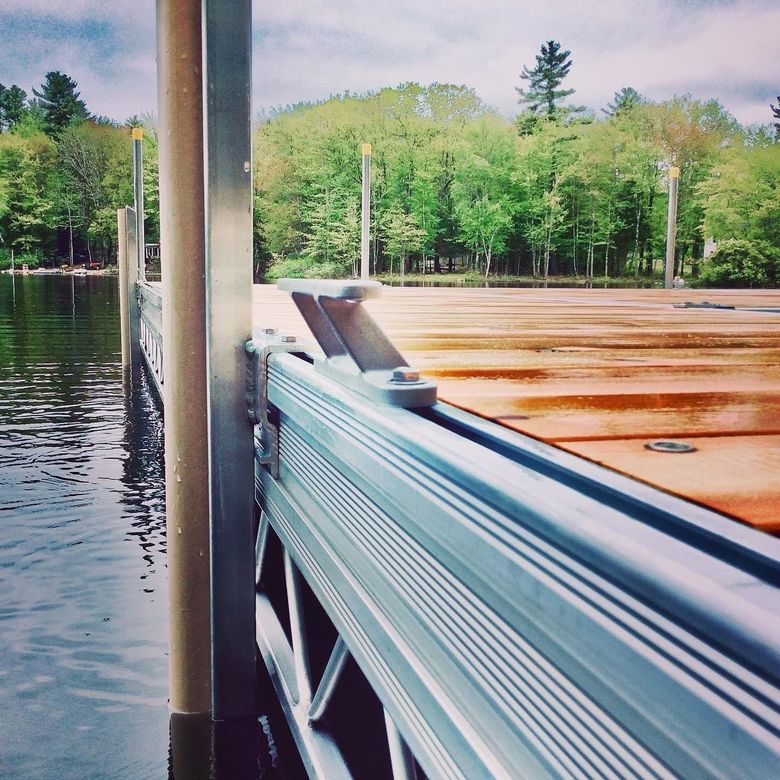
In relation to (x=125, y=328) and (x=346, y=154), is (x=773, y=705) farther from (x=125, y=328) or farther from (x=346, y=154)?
(x=346, y=154)

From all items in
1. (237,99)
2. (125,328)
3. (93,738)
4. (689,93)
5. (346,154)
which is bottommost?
(93,738)

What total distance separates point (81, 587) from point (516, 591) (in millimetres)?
4179

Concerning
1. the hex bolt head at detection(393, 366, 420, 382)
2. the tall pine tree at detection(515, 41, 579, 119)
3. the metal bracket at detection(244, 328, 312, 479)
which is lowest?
the metal bracket at detection(244, 328, 312, 479)

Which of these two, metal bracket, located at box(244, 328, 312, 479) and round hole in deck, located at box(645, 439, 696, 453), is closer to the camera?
round hole in deck, located at box(645, 439, 696, 453)

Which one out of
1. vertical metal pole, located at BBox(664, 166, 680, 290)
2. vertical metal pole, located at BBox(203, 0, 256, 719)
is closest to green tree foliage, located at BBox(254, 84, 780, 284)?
vertical metal pole, located at BBox(664, 166, 680, 290)

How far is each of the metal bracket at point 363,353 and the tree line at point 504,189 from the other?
41.2 m

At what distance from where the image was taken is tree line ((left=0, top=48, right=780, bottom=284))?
4238 centimetres

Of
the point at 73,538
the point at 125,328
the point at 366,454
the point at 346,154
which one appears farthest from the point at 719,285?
the point at 366,454

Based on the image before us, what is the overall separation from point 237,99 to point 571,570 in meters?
1.75

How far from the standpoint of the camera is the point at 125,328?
1229 centimetres

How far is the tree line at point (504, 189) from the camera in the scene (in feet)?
139

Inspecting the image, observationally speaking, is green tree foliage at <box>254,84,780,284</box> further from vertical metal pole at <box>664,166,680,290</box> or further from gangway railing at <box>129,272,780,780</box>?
gangway railing at <box>129,272,780,780</box>

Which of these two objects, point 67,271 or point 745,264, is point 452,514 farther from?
point 67,271

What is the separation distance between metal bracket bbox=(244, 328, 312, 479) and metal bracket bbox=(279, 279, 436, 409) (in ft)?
1.66
